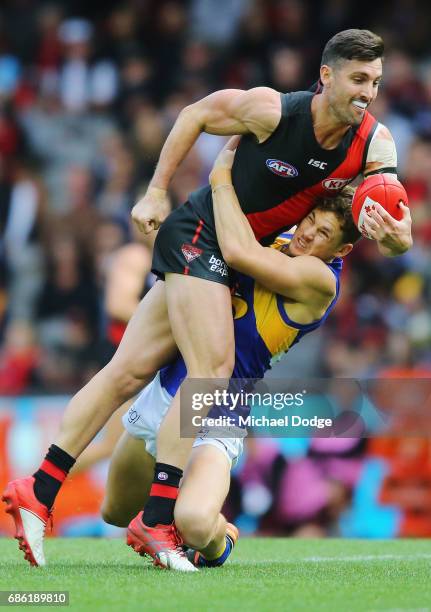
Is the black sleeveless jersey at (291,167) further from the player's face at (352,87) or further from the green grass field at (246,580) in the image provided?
the green grass field at (246,580)

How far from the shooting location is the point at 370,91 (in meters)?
5.20

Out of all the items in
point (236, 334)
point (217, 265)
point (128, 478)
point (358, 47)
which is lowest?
point (128, 478)

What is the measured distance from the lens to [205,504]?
518cm

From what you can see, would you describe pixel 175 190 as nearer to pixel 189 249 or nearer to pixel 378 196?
pixel 189 249

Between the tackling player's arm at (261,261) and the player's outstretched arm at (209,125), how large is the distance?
21 centimetres

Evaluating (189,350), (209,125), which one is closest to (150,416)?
(189,350)

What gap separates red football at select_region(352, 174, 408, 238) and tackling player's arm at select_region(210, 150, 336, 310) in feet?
1.04

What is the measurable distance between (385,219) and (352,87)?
1.89 ft

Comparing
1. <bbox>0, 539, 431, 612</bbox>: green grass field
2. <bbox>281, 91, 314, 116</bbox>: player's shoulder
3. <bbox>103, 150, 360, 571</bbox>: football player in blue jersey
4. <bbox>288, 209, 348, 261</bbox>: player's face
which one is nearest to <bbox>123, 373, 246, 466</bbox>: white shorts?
<bbox>103, 150, 360, 571</bbox>: football player in blue jersey

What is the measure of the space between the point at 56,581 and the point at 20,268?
761 centimetres

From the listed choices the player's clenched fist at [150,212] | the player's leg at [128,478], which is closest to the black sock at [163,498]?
the player's leg at [128,478]

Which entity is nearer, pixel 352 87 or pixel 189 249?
pixel 352 87

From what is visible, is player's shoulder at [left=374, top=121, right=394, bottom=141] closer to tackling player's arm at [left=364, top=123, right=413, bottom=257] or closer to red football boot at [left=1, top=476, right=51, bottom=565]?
tackling player's arm at [left=364, top=123, right=413, bottom=257]

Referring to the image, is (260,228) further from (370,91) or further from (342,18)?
(342,18)
